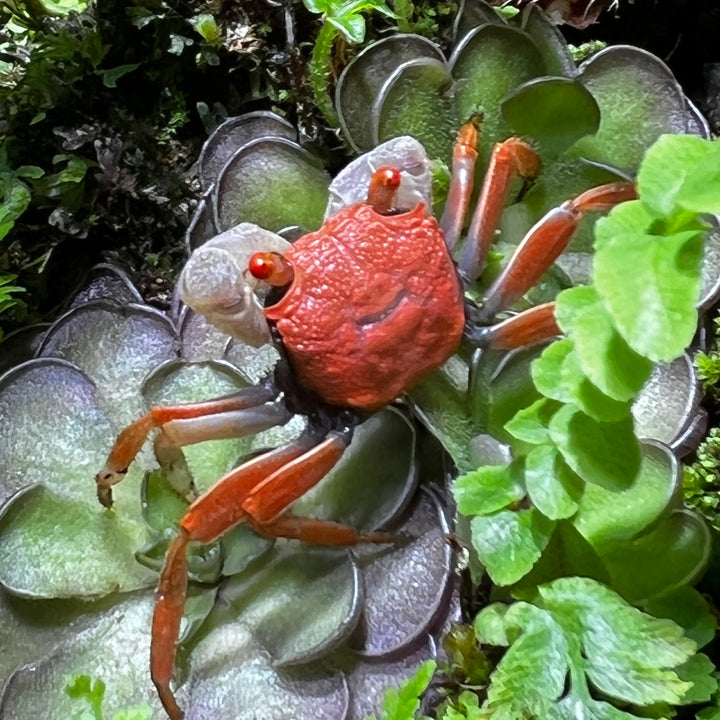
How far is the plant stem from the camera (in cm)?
103

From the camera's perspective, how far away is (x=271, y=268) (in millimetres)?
867

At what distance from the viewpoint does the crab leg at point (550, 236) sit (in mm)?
943

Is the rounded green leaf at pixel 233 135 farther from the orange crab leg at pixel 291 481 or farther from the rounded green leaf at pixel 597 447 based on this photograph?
the rounded green leaf at pixel 597 447

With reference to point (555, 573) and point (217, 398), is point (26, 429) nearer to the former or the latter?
point (217, 398)

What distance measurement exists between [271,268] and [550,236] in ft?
0.98

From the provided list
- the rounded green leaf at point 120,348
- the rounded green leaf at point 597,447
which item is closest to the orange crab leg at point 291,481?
the rounded green leaf at point 120,348

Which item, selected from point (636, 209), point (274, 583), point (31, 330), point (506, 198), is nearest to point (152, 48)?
point (31, 330)

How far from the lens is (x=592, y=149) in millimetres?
1029

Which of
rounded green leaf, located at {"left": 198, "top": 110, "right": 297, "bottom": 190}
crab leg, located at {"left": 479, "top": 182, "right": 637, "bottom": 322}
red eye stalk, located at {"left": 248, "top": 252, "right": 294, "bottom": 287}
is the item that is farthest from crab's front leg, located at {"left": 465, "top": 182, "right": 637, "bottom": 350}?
rounded green leaf, located at {"left": 198, "top": 110, "right": 297, "bottom": 190}

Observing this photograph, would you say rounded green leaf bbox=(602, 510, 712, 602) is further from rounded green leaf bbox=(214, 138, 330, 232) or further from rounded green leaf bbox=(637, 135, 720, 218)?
rounded green leaf bbox=(214, 138, 330, 232)

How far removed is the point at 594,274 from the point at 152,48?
2.75 ft

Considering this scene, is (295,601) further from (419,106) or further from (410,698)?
(419,106)

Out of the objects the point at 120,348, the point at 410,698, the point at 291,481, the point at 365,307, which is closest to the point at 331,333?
the point at 365,307

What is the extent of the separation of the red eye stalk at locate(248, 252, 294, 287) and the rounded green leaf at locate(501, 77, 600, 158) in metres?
0.31
